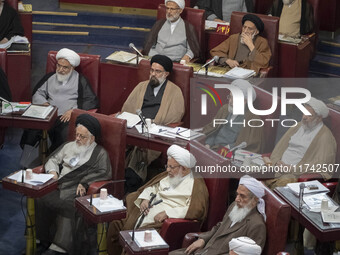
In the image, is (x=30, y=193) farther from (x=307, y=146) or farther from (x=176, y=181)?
(x=307, y=146)

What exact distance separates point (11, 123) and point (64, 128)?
614mm

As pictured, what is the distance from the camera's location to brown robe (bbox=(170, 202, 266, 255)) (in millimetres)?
6074

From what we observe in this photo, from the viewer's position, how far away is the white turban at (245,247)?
227 inches

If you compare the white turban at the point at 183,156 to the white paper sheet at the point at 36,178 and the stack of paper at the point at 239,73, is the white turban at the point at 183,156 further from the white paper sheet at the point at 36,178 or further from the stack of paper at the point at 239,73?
the stack of paper at the point at 239,73

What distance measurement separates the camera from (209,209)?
6734 millimetres

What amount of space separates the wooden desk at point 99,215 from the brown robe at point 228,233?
0.52 m

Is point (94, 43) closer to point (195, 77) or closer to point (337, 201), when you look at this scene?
point (195, 77)

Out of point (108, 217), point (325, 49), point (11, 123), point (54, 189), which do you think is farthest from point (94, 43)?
point (108, 217)

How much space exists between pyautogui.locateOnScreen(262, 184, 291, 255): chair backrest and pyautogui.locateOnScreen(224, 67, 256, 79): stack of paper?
2800 mm

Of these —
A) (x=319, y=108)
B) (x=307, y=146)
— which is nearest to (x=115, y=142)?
(x=307, y=146)

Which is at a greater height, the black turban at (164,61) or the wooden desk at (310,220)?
the black turban at (164,61)

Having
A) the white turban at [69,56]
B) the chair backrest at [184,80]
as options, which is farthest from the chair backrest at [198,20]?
the white turban at [69,56]

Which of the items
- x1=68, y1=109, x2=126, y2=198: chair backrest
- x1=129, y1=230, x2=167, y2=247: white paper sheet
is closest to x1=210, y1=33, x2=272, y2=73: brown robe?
x1=68, y1=109, x2=126, y2=198: chair backrest

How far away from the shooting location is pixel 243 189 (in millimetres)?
6285
